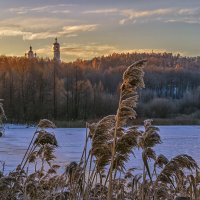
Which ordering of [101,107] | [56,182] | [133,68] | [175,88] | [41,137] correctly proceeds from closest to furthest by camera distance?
1. [133,68]
2. [41,137]
3. [56,182]
4. [101,107]
5. [175,88]

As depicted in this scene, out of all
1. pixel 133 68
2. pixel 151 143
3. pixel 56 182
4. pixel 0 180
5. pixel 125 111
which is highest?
pixel 133 68

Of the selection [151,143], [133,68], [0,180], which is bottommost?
[0,180]

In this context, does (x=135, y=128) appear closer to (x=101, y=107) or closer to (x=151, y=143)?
(x=151, y=143)

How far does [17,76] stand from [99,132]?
7384 cm

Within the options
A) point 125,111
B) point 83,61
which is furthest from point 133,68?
point 83,61

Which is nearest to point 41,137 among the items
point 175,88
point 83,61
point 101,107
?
point 101,107

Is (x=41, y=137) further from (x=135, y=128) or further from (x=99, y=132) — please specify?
(x=135, y=128)

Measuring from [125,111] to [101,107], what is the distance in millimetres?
65562

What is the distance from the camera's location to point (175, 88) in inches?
5281

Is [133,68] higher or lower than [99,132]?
higher

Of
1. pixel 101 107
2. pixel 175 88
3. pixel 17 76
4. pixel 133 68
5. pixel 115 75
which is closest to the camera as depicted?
pixel 133 68

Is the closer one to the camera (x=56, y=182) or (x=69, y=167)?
(x=69, y=167)

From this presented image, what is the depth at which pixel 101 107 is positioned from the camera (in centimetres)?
6919

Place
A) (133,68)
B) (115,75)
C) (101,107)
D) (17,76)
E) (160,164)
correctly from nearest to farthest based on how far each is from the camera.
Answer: (133,68) < (160,164) < (101,107) < (17,76) < (115,75)
